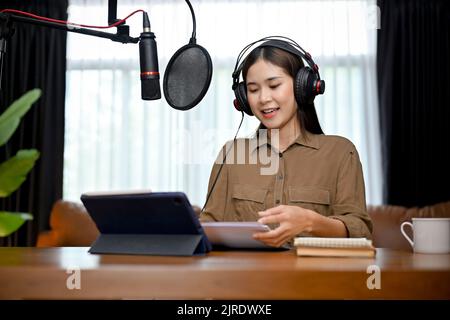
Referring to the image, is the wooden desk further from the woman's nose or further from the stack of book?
the woman's nose

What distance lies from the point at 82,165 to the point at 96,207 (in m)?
2.75

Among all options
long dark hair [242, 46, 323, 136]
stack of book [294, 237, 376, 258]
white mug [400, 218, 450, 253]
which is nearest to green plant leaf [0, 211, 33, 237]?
stack of book [294, 237, 376, 258]

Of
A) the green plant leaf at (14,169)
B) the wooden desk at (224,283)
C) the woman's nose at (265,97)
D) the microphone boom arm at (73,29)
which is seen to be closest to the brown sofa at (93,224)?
the woman's nose at (265,97)

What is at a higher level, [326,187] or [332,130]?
[332,130]

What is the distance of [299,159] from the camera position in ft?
5.97

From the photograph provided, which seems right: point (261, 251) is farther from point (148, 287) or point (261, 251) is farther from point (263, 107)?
point (263, 107)

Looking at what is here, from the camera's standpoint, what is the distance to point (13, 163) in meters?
0.61

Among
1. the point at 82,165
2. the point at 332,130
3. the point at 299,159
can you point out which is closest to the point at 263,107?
the point at 299,159

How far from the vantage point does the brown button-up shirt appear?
1.72 meters

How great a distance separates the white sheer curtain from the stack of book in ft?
8.51

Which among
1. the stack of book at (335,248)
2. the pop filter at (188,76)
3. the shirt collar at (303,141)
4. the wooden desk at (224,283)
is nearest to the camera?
the wooden desk at (224,283)

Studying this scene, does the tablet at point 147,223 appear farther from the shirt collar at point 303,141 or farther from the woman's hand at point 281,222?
the shirt collar at point 303,141

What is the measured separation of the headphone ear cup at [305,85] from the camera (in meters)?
1.68
